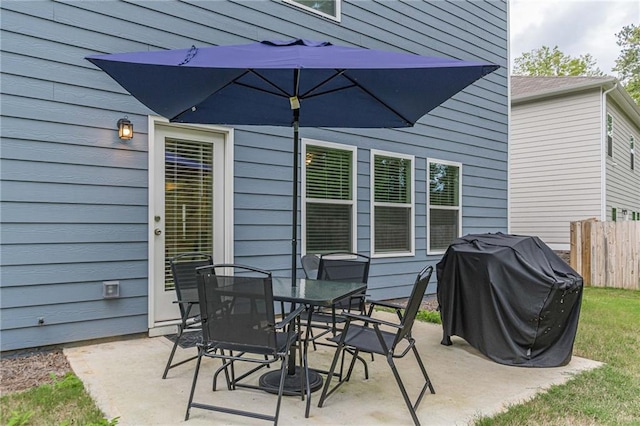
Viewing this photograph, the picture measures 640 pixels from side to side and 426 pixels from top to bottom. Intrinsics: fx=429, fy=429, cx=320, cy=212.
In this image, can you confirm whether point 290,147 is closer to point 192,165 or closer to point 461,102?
point 192,165

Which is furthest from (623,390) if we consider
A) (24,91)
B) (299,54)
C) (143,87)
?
(24,91)

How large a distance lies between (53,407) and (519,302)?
329 cm

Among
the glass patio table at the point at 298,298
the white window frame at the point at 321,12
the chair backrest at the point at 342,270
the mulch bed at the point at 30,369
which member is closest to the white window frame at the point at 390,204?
the white window frame at the point at 321,12

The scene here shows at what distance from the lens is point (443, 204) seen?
694 cm

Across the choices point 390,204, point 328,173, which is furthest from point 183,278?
point 390,204

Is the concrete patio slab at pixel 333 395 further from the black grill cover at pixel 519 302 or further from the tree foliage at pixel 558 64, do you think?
the tree foliage at pixel 558 64

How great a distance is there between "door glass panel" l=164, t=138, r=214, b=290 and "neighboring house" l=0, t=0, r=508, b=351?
0.01 meters

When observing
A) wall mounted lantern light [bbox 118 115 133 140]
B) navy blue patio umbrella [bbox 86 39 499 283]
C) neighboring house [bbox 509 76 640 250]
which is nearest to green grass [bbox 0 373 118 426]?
navy blue patio umbrella [bbox 86 39 499 283]

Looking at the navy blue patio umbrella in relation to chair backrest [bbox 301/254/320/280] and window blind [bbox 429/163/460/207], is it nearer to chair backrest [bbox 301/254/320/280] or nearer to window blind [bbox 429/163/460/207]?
chair backrest [bbox 301/254/320/280]

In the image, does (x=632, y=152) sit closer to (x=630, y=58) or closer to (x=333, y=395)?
(x=630, y=58)

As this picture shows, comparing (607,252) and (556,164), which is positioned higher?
(556,164)

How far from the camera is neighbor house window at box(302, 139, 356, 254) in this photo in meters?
5.26

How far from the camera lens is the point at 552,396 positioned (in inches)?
111

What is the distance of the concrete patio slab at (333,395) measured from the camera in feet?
8.06
